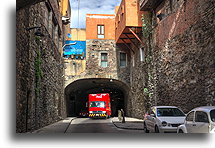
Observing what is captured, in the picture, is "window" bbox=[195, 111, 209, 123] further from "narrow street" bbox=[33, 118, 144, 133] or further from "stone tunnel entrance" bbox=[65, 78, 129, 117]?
"stone tunnel entrance" bbox=[65, 78, 129, 117]

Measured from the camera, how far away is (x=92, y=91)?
109ft

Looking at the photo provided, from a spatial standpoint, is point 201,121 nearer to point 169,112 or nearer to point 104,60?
point 169,112

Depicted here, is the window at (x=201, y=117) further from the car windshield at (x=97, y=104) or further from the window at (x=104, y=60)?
the window at (x=104, y=60)

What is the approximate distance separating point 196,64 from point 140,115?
11.1 meters

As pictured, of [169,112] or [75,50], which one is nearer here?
[169,112]

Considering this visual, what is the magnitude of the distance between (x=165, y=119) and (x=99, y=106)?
15.9m

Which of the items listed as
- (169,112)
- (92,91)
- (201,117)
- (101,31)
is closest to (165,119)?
(169,112)

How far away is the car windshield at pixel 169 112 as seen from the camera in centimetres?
891

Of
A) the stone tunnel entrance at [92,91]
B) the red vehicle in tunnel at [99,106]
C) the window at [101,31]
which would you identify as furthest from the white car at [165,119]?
the stone tunnel entrance at [92,91]

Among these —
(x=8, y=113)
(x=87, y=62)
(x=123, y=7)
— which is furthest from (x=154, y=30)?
(x=8, y=113)

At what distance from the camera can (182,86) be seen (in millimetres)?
10148

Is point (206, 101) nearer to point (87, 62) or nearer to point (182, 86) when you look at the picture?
point (182, 86)

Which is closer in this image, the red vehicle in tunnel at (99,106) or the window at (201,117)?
the window at (201,117)

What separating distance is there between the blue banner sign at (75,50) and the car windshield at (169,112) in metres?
16.1
